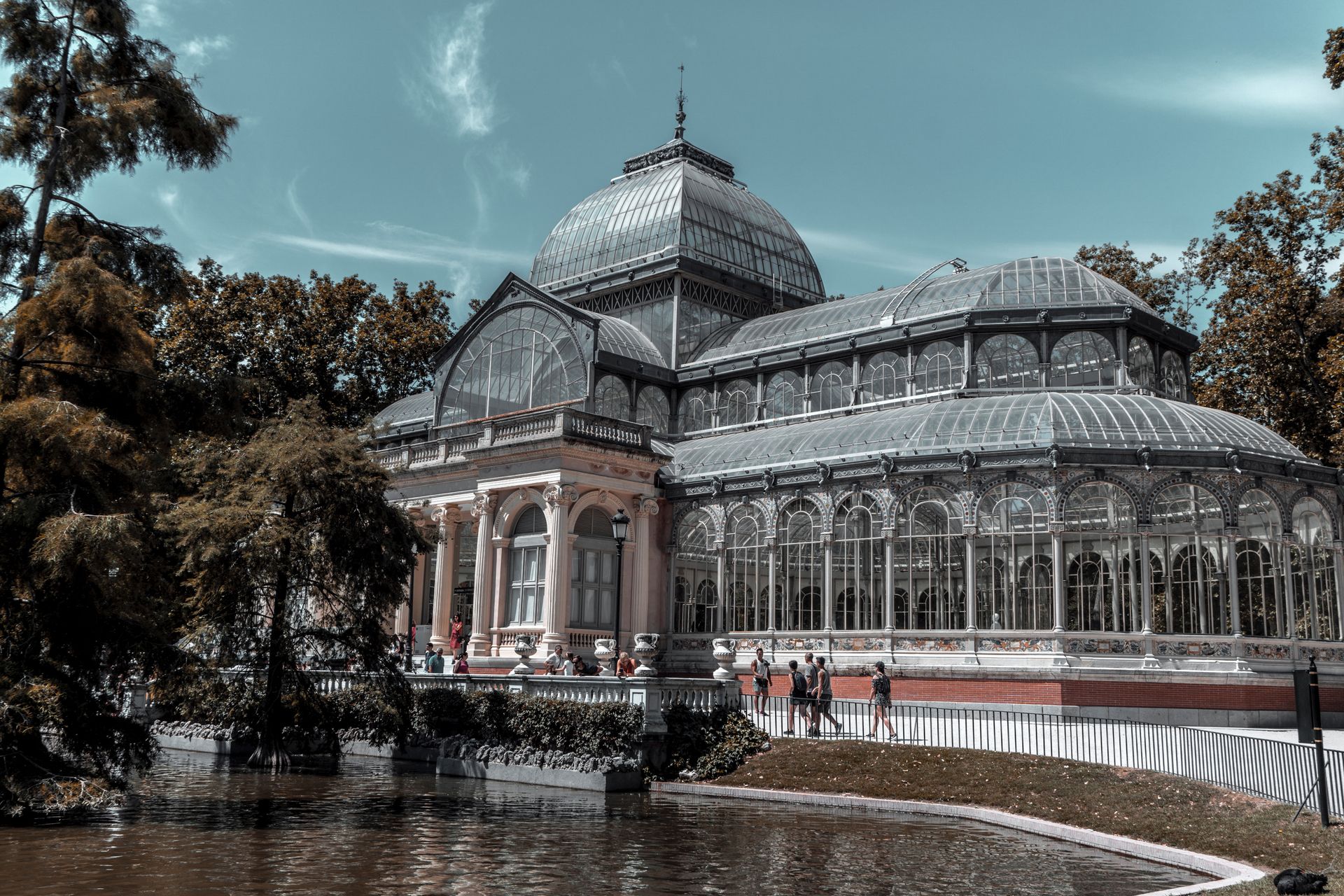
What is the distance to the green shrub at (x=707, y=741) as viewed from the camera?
76.6ft

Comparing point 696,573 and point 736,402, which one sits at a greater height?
point 736,402

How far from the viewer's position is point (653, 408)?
44.9 m

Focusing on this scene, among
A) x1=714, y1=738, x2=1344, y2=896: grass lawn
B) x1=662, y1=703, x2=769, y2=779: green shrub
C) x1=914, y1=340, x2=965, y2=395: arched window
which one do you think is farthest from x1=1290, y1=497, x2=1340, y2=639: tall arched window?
x1=662, y1=703, x2=769, y2=779: green shrub

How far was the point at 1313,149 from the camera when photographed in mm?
43562

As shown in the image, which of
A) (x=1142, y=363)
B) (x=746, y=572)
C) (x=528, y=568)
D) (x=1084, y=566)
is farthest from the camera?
(x=1142, y=363)

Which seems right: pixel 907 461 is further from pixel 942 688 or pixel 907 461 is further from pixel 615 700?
pixel 615 700

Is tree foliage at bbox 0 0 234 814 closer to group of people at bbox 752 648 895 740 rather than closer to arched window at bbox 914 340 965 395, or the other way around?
group of people at bbox 752 648 895 740

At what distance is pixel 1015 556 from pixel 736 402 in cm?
1509

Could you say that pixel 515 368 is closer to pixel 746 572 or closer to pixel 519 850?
pixel 746 572

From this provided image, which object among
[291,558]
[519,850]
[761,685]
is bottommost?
[519,850]

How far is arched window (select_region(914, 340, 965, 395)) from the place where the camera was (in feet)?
127

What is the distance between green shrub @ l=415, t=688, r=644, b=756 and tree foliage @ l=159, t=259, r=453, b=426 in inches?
958

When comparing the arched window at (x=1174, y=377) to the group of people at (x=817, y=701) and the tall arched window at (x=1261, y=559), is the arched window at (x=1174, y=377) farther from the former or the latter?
the group of people at (x=817, y=701)

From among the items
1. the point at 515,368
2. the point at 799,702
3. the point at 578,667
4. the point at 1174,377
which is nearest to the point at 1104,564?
the point at 799,702
